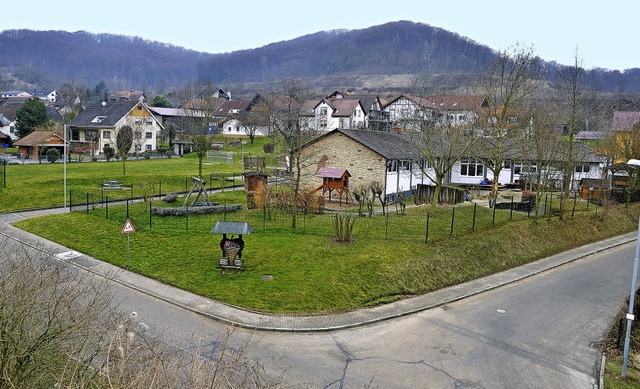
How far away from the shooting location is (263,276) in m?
18.4

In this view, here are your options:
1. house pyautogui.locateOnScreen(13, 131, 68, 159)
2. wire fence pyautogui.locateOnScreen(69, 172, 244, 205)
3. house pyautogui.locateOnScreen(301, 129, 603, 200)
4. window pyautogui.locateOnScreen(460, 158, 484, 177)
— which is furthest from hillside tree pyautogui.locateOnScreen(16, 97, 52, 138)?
window pyautogui.locateOnScreen(460, 158, 484, 177)

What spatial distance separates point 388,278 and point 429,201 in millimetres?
17081

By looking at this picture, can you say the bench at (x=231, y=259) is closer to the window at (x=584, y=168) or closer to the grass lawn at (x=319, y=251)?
the grass lawn at (x=319, y=251)

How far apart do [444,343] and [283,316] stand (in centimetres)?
493

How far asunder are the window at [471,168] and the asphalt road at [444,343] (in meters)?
29.1

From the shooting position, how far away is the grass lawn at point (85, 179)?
104 feet

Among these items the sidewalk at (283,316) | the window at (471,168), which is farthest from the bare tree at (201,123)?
the window at (471,168)

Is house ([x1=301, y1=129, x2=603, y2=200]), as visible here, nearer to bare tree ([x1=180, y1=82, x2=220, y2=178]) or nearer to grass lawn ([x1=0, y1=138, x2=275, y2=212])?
bare tree ([x1=180, y1=82, x2=220, y2=178])

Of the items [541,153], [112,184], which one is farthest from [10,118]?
[541,153]

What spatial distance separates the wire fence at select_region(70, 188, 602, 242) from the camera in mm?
24312

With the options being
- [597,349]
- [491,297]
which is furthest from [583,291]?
[597,349]

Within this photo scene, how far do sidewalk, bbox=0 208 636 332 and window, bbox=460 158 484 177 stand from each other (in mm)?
23819

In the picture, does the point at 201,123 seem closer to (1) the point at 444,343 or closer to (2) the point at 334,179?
(2) the point at 334,179

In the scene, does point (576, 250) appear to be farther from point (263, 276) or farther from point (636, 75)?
point (636, 75)
